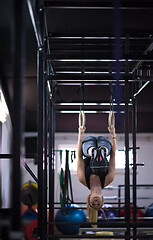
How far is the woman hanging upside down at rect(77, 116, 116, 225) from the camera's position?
325cm

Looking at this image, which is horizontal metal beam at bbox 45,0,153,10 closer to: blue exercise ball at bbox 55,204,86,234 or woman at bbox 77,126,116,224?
woman at bbox 77,126,116,224

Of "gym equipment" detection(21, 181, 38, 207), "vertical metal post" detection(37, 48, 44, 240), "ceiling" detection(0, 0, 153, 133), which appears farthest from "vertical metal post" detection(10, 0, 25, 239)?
"gym equipment" detection(21, 181, 38, 207)

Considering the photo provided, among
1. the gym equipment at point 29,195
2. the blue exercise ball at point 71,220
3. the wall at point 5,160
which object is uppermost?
the wall at point 5,160

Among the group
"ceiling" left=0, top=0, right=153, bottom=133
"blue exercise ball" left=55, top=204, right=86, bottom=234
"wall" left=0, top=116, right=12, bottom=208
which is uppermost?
"ceiling" left=0, top=0, right=153, bottom=133

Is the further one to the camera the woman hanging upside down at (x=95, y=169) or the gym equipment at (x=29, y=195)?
the gym equipment at (x=29, y=195)

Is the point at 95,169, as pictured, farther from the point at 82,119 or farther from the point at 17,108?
the point at 17,108

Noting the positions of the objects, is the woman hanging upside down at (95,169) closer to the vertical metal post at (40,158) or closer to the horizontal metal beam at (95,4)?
the vertical metal post at (40,158)

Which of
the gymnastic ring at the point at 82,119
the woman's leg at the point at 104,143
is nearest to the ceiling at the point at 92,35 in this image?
the gymnastic ring at the point at 82,119

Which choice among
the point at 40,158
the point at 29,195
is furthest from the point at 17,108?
the point at 29,195

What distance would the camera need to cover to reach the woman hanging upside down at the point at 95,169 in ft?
10.7

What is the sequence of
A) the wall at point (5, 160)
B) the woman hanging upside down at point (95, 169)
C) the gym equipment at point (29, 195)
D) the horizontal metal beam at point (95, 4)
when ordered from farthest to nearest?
1. the gym equipment at point (29, 195)
2. the wall at point (5, 160)
3. the woman hanging upside down at point (95, 169)
4. the horizontal metal beam at point (95, 4)

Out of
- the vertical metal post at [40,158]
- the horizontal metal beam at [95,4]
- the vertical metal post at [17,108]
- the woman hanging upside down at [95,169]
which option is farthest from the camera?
the woman hanging upside down at [95,169]

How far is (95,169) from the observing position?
130 inches

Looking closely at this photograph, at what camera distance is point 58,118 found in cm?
768
